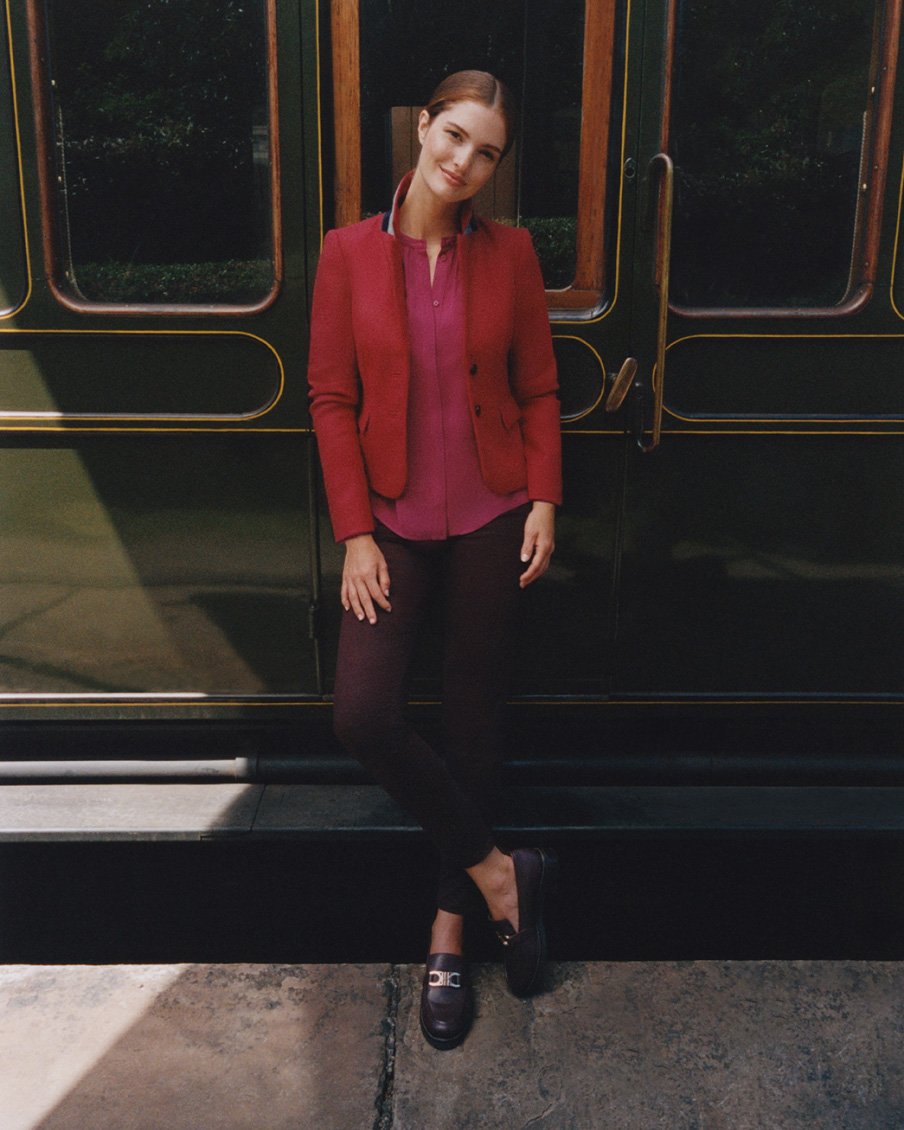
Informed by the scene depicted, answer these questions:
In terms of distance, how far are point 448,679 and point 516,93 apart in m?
1.37

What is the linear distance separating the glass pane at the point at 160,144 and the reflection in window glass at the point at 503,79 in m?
0.26

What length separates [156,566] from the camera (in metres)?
2.73

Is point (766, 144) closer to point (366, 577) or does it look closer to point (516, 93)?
point (516, 93)

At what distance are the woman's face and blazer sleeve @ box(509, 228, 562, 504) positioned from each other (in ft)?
0.65

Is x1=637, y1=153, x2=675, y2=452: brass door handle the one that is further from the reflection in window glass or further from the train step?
the train step

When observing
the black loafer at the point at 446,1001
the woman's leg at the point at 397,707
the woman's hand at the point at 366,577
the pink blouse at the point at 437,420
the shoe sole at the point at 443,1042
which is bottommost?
the shoe sole at the point at 443,1042

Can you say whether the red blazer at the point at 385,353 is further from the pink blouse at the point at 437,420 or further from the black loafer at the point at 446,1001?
the black loafer at the point at 446,1001

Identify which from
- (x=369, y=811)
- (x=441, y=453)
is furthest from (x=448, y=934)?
(x=441, y=453)

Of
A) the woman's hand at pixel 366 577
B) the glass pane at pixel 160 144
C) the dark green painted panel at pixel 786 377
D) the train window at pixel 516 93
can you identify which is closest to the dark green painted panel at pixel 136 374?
the glass pane at pixel 160 144

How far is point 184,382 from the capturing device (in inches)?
104

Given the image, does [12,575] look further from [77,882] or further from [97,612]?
[77,882]

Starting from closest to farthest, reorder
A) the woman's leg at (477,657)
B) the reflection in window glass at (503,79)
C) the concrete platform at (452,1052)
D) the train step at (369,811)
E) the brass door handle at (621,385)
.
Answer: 1. the concrete platform at (452,1052)
2. the woman's leg at (477,657)
3. the reflection in window glass at (503,79)
4. the brass door handle at (621,385)
5. the train step at (369,811)

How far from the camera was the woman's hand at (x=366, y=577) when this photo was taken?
83.0 inches

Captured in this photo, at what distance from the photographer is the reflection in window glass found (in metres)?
2.41
